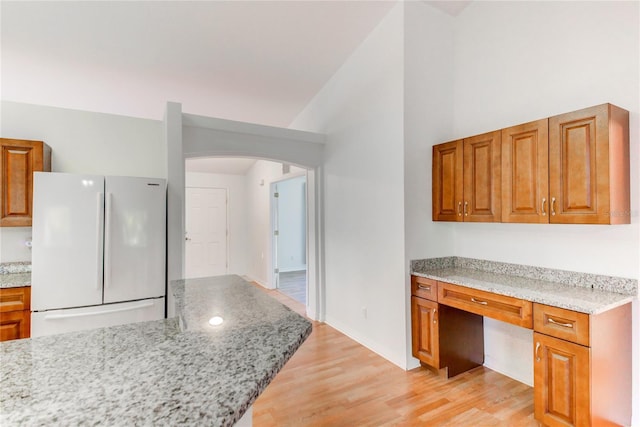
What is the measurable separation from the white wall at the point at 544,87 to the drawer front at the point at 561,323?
1.89 feet

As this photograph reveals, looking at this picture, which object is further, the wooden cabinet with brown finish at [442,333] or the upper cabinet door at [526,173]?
the wooden cabinet with brown finish at [442,333]

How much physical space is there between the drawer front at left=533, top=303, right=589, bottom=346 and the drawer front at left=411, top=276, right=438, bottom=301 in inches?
29.9

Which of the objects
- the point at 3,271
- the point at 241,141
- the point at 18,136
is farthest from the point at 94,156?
the point at 241,141

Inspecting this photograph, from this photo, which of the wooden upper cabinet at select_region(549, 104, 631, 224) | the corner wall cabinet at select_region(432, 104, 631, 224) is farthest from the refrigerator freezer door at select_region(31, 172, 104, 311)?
the wooden upper cabinet at select_region(549, 104, 631, 224)

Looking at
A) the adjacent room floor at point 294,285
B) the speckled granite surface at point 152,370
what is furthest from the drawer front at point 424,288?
the adjacent room floor at point 294,285

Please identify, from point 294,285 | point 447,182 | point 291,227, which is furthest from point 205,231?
point 447,182

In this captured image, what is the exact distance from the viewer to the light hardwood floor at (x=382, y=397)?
217 centimetres

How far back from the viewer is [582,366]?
1.81 m

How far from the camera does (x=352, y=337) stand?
3.57 metres

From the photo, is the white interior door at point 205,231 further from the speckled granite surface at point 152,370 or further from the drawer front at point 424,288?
the speckled granite surface at point 152,370

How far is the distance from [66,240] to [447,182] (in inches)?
131

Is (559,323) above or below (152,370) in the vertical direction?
below

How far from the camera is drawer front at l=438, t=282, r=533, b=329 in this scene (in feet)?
6.93

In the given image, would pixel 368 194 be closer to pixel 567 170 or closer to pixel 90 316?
pixel 567 170
